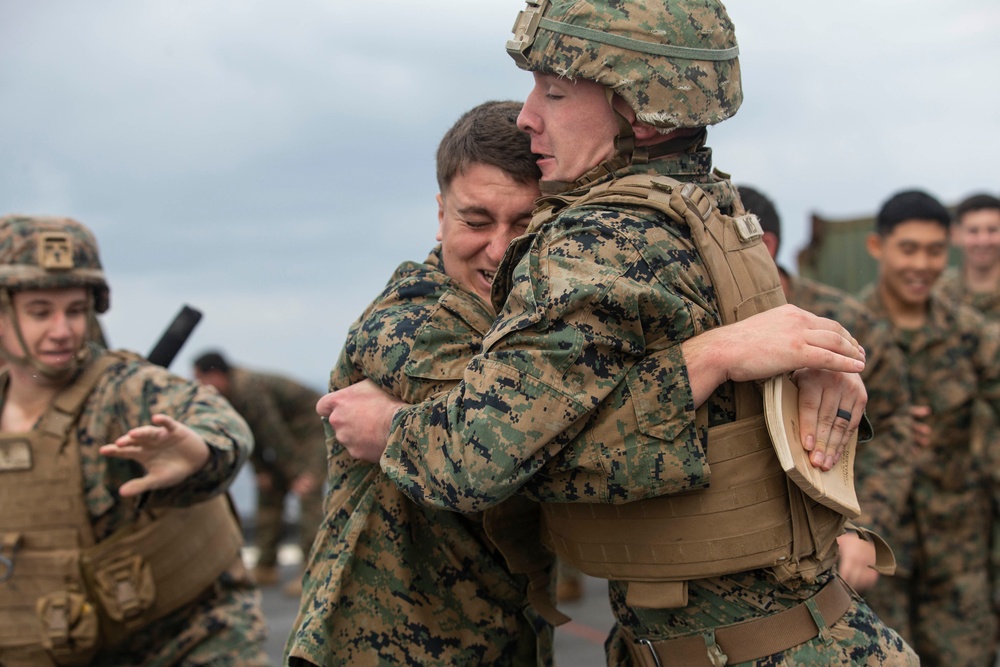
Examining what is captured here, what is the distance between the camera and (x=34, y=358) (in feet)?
17.0

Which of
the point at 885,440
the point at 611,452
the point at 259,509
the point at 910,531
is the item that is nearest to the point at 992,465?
the point at 910,531

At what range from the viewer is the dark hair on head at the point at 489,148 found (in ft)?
10.8

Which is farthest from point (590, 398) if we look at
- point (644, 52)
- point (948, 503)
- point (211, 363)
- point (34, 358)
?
point (211, 363)

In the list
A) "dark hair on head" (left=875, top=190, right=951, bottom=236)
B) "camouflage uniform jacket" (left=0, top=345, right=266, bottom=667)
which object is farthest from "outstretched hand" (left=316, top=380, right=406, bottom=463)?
"dark hair on head" (left=875, top=190, right=951, bottom=236)

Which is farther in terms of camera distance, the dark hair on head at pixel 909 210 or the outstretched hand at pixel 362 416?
the dark hair on head at pixel 909 210

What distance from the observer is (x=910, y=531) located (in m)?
7.02

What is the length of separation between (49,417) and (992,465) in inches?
197

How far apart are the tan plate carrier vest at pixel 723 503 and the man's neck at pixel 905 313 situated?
4267 mm

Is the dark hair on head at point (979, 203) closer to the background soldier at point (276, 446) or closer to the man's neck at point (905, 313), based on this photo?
the man's neck at point (905, 313)

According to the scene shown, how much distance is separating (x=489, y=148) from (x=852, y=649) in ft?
5.15

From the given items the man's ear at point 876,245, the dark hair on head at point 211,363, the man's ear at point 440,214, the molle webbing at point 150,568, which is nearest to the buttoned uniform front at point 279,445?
the dark hair on head at point 211,363

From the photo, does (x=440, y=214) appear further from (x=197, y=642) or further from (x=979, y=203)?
(x=979, y=203)

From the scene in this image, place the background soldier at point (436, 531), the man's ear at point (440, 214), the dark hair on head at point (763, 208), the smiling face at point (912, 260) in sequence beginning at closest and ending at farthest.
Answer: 1. the background soldier at point (436, 531)
2. the man's ear at point (440, 214)
3. the dark hair on head at point (763, 208)
4. the smiling face at point (912, 260)

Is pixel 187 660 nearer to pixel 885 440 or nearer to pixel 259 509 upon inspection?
pixel 885 440
